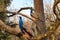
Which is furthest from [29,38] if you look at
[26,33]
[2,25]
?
[2,25]

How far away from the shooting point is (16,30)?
9.93ft

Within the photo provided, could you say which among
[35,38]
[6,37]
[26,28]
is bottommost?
[6,37]

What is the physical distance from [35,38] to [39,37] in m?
0.09

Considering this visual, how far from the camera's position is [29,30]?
3.38 m

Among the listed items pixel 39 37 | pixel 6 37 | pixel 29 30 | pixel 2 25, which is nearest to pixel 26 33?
pixel 29 30

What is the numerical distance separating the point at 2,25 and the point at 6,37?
5194mm

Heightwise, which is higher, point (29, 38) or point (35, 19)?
point (35, 19)

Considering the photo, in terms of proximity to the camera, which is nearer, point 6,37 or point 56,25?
point 56,25

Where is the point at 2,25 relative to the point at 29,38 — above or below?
above

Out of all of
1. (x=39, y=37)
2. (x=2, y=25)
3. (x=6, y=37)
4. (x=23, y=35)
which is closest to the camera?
(x=2, y=25)

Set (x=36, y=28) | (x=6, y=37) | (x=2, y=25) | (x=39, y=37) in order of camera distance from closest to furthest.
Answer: (x=2, y=25) → (x=39, y=37) → (x=36, y=28) → (x=6, y=37)

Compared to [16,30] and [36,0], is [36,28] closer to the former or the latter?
[16,30]

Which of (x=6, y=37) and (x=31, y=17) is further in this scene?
(x=6, y=37)

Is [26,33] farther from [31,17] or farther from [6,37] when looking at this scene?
[6,37]
